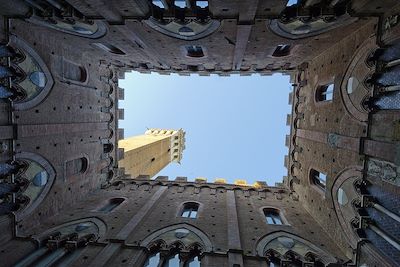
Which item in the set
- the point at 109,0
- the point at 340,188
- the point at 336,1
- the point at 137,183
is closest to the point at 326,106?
the point at 340,188

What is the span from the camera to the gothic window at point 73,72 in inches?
586

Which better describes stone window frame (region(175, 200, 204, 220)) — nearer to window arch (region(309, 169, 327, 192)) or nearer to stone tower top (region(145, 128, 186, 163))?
window arch (region(309, 169, 327, 192))

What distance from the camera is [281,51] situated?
16.1 meters

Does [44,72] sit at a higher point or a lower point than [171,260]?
higher

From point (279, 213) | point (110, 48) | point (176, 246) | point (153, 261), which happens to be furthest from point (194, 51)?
point (153, 261)

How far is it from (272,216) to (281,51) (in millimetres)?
9552

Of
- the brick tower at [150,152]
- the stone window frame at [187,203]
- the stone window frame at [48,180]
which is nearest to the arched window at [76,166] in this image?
the stone window frame at [48,180]

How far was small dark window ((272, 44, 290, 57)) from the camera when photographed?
1557cm

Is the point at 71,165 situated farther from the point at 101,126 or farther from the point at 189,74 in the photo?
the point at 189,74

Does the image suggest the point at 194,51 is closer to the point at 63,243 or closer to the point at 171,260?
the point at 171,260

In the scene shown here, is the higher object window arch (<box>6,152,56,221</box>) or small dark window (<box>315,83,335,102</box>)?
small dark window (<box>315,83,335,102</box>)

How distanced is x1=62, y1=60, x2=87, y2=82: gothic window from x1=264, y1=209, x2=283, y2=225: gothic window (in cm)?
1338

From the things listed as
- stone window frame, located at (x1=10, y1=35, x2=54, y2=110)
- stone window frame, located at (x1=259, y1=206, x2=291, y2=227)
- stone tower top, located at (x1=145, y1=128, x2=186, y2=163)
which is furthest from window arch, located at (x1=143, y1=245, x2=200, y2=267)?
stone tower top, located at (x1=145, y1=128, x2=186, y2=163)

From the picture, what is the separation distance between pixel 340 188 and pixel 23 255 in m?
13.3
